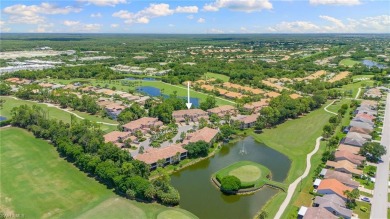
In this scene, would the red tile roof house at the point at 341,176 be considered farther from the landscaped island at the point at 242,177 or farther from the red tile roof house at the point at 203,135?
the red tile roof house at the point at 203,135

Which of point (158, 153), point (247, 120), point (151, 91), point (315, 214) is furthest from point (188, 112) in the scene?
point (315, 214)

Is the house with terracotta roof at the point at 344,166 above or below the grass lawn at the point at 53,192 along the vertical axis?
above

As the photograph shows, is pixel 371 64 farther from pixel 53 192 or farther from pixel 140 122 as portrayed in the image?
pixel 53 192

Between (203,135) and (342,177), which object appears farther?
(203,135)

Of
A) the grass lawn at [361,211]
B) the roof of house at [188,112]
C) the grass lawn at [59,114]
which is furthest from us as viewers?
the grass lawn at [59,114]

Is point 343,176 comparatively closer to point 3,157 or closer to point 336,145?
point 336,145

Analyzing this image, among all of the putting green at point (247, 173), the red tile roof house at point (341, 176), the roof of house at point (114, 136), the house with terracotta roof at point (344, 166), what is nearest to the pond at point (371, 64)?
the house with terracotta roof at point (344, 166)
